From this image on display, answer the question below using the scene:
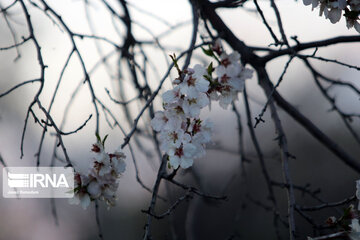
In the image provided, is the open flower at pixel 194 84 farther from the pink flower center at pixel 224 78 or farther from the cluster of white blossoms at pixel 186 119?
the pink flower center at pixel 224 78

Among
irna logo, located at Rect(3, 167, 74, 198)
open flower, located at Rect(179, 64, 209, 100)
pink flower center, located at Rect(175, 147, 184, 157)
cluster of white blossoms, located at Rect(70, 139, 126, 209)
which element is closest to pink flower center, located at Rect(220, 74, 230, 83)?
open flower, located at Rect(179, 64, 209, 100)

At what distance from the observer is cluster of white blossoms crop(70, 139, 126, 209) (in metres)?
1.30

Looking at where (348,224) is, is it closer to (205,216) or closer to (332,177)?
(205,216)

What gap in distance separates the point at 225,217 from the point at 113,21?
25.2 feet

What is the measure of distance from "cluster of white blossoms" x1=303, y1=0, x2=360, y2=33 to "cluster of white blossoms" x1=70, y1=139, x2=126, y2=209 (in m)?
0.77

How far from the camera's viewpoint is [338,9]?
1.30 m

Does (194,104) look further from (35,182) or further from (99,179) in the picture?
(35,182)

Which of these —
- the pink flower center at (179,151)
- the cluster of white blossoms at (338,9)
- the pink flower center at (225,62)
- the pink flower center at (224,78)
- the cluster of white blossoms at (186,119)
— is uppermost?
the cluster of white blossoms at (338,9)

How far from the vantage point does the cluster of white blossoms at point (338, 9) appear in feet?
4.23

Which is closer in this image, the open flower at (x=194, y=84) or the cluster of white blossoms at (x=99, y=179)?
the open flower at (x=194, y=84)

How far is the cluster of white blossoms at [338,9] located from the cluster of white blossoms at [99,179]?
0.77 meters

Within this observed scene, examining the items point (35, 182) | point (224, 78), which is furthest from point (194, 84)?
point (35, 182)

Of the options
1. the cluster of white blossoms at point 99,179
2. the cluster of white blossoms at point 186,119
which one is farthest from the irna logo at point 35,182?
the cluster of white blossoms at point 186,119

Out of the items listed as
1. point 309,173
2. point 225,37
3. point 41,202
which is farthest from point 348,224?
point 309,173
